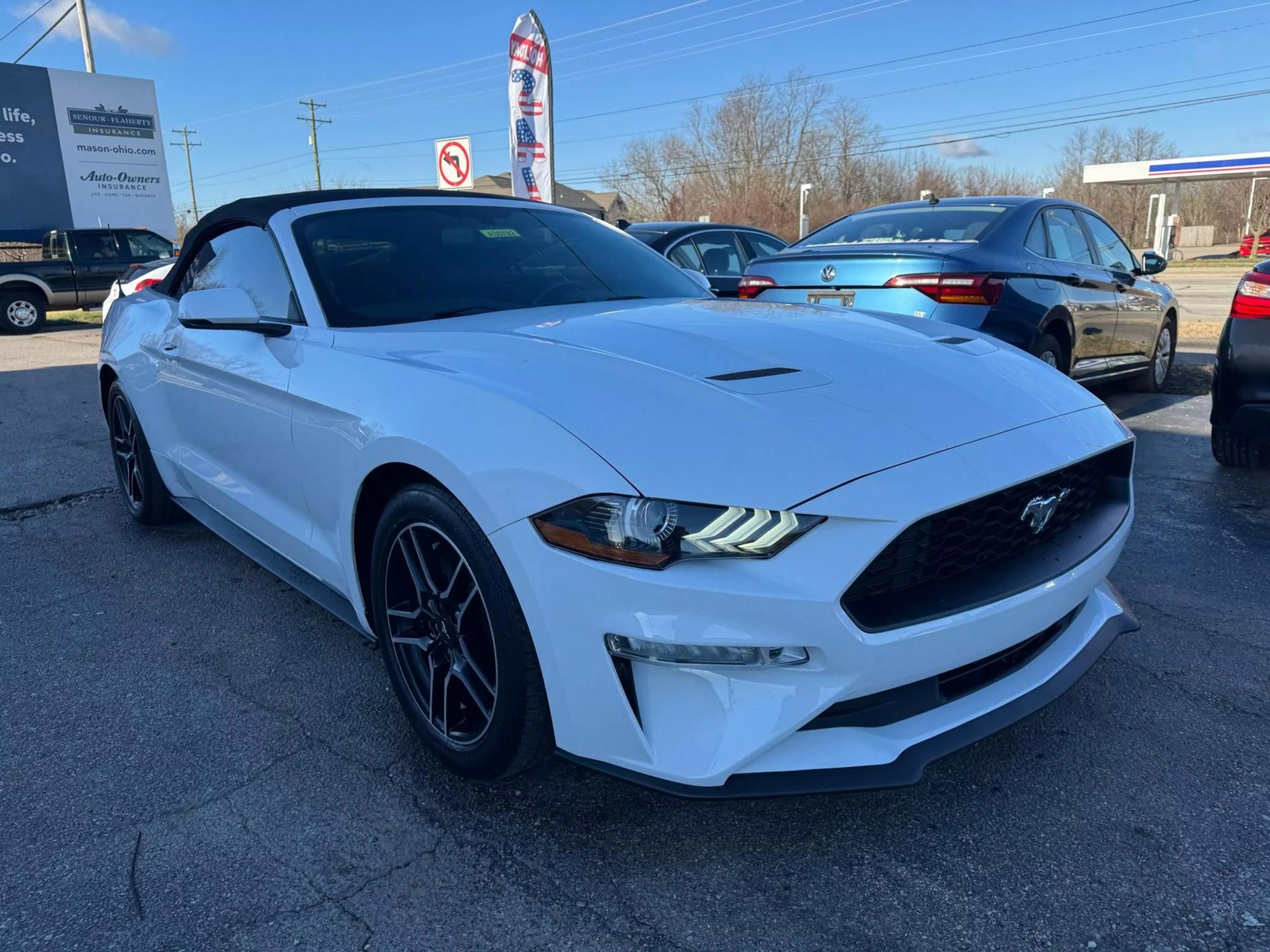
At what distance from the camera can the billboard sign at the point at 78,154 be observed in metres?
20.8

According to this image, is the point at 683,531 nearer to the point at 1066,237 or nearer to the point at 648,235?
the point at 1066,237

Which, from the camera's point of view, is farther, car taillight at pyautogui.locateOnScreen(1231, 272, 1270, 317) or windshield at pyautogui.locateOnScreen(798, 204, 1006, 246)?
windshield at pyautogui.locateOnScreen(798, 204, 1006, 246)

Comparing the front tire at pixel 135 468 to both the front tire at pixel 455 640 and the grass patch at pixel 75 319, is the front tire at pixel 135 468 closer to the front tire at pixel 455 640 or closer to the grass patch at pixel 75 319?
the front tire at pixel 455 640

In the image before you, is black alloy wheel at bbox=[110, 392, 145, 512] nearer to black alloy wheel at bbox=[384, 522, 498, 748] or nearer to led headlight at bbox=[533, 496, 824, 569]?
black alloy wheel at bbox=[384, 522, 498, 748]

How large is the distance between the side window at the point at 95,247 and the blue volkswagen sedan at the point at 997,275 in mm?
14365

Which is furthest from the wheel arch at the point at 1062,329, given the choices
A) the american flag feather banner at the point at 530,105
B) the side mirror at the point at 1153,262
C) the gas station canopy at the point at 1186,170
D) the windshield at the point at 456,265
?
the gas station canopy at the point at 1186,170

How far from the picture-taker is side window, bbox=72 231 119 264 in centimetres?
1586

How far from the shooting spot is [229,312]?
9.34 feet

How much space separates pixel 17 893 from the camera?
1.96 m

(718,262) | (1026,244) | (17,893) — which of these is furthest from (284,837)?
(718,262)

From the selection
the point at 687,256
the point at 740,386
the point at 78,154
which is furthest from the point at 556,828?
the point at 78,154

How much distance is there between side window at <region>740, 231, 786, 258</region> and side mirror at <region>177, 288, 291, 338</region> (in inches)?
269

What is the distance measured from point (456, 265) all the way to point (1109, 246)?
18.6 ft

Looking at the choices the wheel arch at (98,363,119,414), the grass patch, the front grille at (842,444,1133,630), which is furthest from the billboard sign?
the front grille at (842,444,1133,630)
